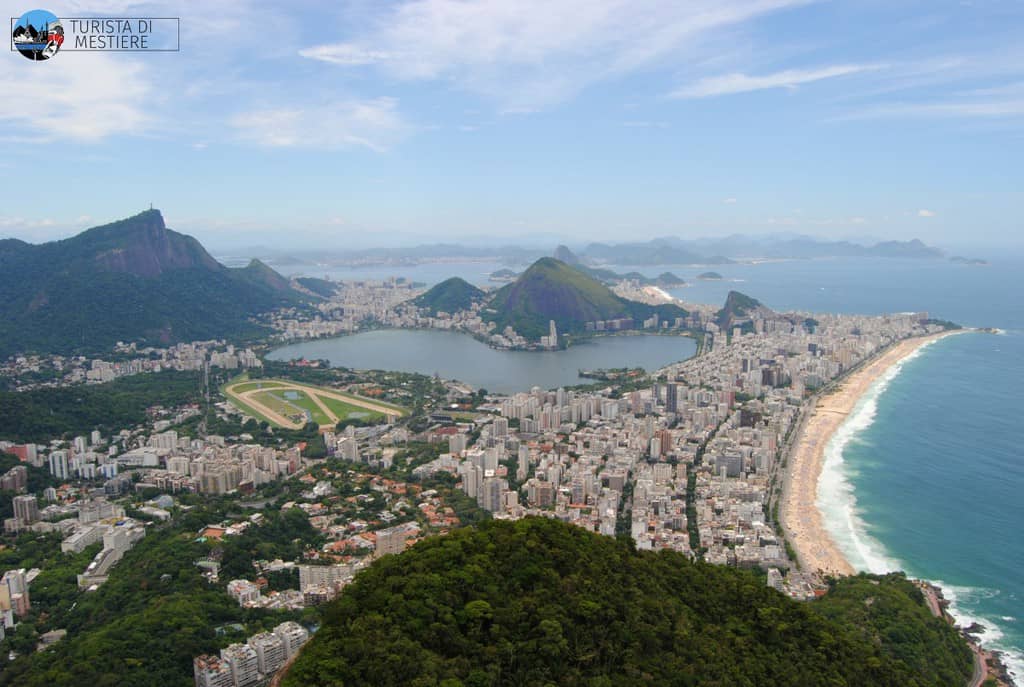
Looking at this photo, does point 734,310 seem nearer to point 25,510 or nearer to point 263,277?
point 263,277

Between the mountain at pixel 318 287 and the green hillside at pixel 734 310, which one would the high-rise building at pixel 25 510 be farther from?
the mountain at pixel 318 287

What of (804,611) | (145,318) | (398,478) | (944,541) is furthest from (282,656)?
(145,318)

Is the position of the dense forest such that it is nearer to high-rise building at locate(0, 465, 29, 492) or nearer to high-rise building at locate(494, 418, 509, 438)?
high-rise building at locate(0, 465, 29, 492)

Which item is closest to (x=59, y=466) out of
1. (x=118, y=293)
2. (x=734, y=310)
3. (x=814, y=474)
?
(x=814, y=474)

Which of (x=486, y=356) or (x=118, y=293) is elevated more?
(x=118, y=293)

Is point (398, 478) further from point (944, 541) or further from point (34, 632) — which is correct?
point (944, 541)

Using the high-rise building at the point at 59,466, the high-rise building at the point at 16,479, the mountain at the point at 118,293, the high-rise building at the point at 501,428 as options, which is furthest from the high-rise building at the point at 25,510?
the mountain at the point at 118,293
